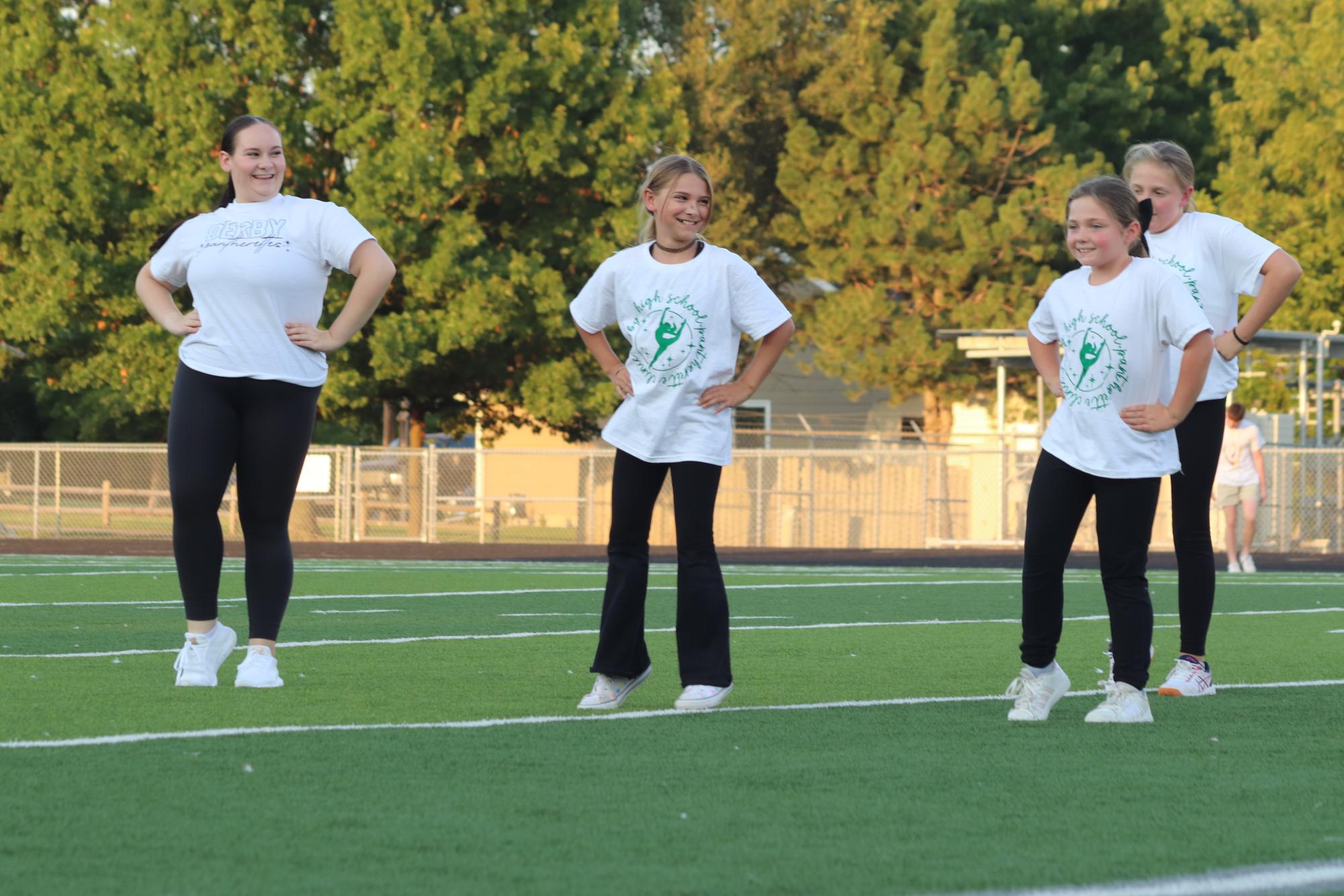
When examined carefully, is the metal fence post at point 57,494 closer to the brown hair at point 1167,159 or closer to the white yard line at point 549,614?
the white yard line at point 549,614

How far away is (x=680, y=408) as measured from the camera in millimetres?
6148

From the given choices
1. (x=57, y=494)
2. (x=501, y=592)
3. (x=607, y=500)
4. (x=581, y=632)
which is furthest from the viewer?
(x=607, y=500)

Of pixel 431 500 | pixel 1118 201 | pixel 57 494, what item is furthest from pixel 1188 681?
pixel 57 494

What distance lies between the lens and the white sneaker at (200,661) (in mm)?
6480

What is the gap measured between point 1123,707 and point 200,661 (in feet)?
9.67

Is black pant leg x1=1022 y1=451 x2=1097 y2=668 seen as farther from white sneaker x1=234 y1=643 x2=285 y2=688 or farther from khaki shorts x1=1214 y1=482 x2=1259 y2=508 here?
khaki shorts x1=1214 y1=482 x2=1259 y2=508

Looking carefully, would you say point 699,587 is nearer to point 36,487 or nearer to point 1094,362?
point 1094,362

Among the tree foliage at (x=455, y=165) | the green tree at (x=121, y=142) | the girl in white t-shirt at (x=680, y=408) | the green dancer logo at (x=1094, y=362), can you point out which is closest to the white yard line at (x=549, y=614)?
the girl in white t-shirt at (x=680, y=408)

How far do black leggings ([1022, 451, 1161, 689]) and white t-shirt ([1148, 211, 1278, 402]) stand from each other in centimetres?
108

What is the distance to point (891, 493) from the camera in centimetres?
3039

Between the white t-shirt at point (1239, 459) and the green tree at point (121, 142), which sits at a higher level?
the green tree at point (121, 142)

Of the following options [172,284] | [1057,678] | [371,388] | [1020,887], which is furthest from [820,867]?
[371,388]

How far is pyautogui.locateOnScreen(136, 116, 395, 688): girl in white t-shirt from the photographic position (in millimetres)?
6488

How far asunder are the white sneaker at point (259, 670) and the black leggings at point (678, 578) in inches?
43.8
